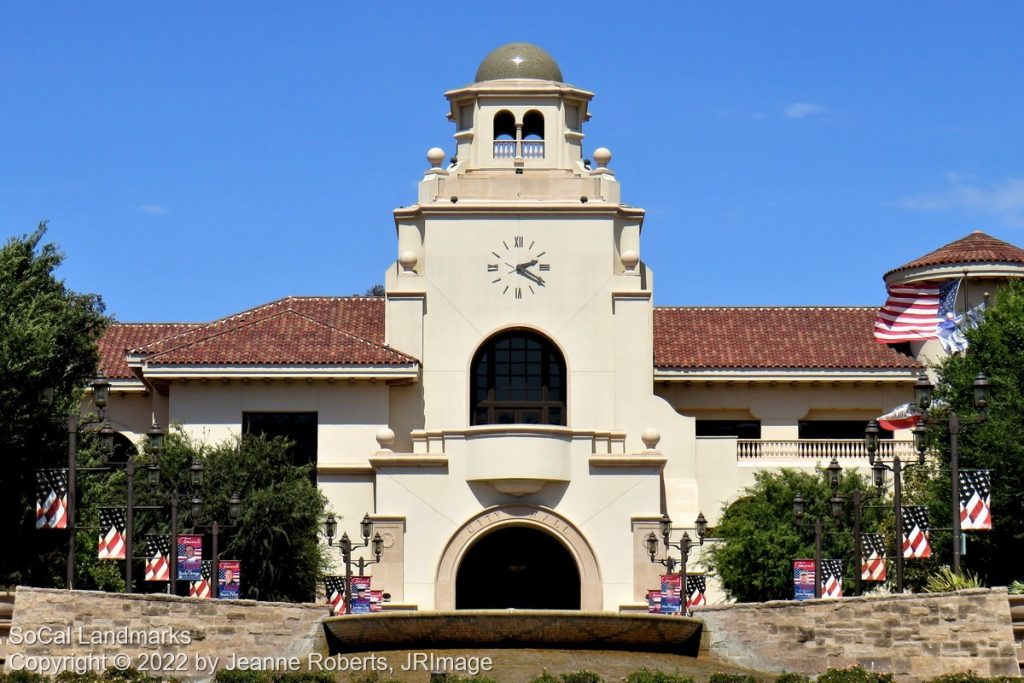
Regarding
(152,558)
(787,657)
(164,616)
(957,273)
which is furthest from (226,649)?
(957,273)

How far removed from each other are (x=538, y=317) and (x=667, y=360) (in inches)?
204

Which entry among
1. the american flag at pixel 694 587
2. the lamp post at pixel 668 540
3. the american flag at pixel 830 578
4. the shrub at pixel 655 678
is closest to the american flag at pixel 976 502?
the american flag at pixel 830 578

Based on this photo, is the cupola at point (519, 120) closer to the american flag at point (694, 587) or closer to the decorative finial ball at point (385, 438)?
the decorative finial ball at point (385, 438)

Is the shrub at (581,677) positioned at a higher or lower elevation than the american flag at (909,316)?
lower

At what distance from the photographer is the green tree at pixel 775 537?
60.8 meters

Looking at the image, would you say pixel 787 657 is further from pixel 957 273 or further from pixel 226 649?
pixel 957 273

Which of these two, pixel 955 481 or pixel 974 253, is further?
pixel 974 253

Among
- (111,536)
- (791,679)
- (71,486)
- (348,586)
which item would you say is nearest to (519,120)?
(348,586)

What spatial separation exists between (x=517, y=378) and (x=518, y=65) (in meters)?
9.64

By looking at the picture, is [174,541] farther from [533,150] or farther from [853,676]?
[533,150]

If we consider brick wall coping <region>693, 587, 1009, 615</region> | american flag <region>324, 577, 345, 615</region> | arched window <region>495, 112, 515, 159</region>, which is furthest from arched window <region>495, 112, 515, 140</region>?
brick wall coping <region>693, 587, 1009, 615</region>

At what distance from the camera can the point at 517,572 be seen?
65.0 metres

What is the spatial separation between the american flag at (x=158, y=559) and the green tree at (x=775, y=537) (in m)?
15.9

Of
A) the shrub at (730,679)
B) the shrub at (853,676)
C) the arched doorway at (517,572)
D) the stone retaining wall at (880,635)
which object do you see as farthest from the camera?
the arched doorway at (517,572)
